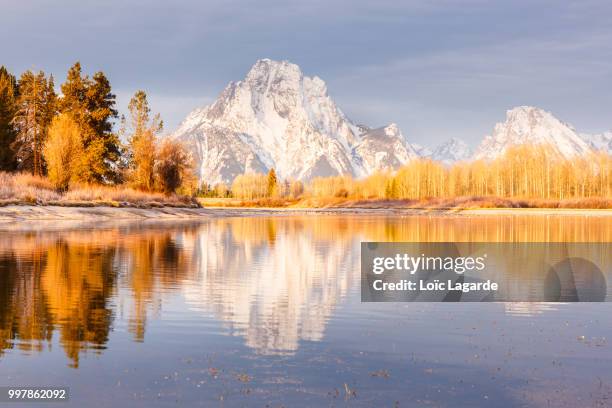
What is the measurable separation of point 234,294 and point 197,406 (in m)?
9.74

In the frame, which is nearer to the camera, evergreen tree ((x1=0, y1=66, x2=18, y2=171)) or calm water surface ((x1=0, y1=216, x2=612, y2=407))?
calm water surface ((x1=0, y1=216, x2=612, y2=407))

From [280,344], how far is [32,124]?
8019 centimetres

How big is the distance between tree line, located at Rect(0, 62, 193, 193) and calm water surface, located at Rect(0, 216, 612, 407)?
59.2 meters

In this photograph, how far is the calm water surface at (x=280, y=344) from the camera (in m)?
9.80

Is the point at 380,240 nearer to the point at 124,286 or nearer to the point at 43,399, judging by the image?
the point at 124,286

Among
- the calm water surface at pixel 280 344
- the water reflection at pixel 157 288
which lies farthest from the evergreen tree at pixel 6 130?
the calm water surface at pixel 280 344

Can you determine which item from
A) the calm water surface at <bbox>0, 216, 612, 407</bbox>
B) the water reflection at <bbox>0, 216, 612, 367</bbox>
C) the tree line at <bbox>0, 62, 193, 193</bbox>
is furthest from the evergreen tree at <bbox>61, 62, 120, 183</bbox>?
the calm water surface at <bbox>0, 216, 612, 407</bbox>

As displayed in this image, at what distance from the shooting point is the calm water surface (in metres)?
9.80

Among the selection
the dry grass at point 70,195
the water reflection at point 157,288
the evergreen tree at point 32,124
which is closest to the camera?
the water reflection at point 157,288

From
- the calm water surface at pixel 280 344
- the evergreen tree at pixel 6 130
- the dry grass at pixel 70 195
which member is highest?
the evergreen tree at pixel 6 130

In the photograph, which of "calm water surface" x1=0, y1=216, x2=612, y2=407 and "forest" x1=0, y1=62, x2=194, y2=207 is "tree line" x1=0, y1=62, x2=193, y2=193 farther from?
"calm water surface" x1=0, y1=216, x2=612, y2=407

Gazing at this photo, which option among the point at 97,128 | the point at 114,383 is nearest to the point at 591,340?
the point at 114,383

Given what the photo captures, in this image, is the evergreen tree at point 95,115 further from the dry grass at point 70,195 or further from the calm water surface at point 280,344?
the calm water surface at point 280,344

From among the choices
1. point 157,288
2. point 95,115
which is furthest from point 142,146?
point 157,288
